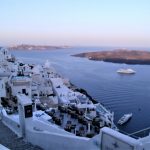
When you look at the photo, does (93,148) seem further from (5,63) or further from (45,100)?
(5,63)

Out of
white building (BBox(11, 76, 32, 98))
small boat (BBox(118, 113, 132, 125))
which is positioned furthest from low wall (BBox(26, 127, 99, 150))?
small boat (BBox(118, 113, 132, 125))

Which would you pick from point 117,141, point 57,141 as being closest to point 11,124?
point 57,141

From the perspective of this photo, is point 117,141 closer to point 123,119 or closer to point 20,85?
point 20,85

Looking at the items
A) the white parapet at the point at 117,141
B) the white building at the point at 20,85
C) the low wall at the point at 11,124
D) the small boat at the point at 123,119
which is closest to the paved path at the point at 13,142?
the low wall at the point at 11,124

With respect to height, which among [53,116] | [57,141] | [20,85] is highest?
[57,141]

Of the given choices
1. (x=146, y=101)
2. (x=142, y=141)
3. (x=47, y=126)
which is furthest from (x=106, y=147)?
(x=146, y=101)

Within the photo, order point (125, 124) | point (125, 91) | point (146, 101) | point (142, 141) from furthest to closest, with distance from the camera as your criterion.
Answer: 1. point (125, 91)
2. point (146, 101)
3. point (125, 124)
4. point (142, 141)

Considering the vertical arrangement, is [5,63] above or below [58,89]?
above
